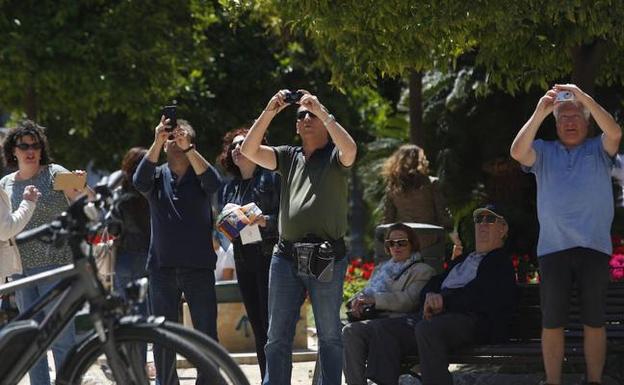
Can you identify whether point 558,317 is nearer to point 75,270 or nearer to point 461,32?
point 461,32

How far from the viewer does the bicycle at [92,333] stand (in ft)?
17.6

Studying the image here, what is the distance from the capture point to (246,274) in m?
8.57

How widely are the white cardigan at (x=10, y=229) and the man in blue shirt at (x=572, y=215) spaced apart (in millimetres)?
2787

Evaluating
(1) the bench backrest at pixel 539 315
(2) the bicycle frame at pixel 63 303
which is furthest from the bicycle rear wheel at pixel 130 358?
(1) the bench backrest at pixel 539 315

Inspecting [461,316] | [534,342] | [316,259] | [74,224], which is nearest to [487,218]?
[461,316]

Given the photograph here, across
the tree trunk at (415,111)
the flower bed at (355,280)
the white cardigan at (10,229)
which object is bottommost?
the flower bed at (355,280)

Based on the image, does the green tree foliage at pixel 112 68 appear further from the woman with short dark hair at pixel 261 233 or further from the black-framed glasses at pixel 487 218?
the black-framed glasses at pixel 487 218

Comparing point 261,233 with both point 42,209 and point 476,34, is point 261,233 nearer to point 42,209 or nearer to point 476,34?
point 42,209

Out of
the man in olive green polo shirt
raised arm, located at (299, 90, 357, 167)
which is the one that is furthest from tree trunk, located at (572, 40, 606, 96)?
raised arm, located at (299, 90, 357, 167)

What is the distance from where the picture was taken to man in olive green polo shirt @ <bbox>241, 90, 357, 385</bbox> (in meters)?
7.61

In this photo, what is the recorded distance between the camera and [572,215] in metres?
7.32

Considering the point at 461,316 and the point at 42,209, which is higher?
the point at 42,209

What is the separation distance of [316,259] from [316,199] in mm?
353

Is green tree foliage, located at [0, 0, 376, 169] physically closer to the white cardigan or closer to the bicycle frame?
the white cardigan
